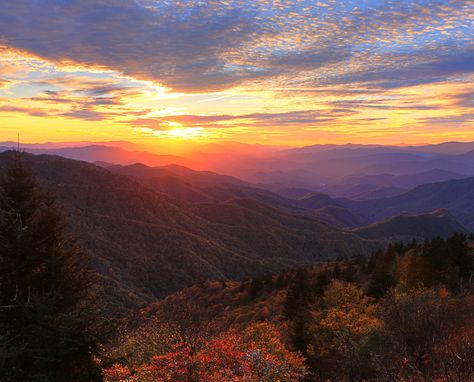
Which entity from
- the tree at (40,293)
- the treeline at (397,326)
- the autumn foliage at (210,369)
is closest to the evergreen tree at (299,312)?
the treeline at (397,326)

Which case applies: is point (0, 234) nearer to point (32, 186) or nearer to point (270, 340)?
point (32, 186)

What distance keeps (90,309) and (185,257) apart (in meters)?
101

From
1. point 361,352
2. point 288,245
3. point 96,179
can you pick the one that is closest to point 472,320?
point 361,352

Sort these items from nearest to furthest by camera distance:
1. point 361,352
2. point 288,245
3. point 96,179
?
point 361,352 < point 288,245 < point 96,179

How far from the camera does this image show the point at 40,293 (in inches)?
646

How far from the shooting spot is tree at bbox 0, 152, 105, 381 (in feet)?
48.9

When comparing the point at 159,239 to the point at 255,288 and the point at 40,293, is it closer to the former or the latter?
the point at 255,288

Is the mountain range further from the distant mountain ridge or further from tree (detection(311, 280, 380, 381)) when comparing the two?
tree (detection(311, 280, 380, 381))

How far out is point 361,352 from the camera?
2211cm

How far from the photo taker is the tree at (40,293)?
14.9m

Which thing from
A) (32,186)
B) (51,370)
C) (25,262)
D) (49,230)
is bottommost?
(51,370)

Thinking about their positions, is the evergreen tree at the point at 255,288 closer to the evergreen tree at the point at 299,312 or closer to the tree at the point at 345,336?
the evergreen tree at the point at 299,312

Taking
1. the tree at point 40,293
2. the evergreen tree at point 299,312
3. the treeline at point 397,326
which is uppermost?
the tree at point 40,293

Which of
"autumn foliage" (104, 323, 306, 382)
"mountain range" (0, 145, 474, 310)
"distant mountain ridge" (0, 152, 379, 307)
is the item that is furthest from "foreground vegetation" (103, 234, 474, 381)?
"distant mountain ridge" (0, 152, 379, 307)
